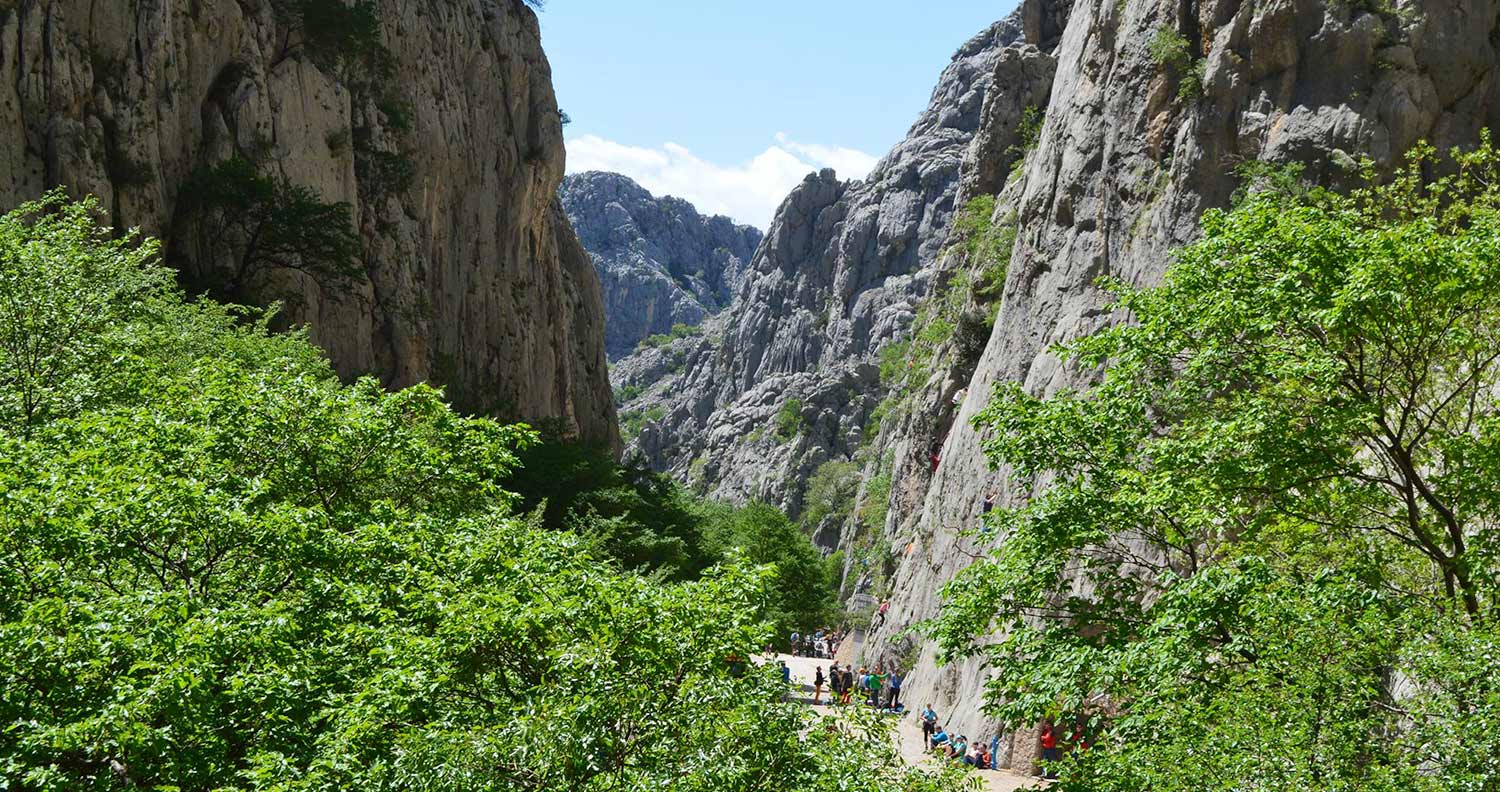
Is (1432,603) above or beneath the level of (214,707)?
above

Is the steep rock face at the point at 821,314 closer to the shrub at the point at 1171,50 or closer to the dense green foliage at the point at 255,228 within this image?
the dense green foliage at the point at 255,228

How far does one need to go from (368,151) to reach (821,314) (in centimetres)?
9778

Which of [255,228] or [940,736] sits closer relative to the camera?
[940,736]

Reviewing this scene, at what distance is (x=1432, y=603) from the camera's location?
38.6 ft

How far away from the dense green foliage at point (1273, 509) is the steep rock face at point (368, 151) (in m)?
25.8

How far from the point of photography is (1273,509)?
13656 mm

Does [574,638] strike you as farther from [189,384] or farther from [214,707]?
[189,384]

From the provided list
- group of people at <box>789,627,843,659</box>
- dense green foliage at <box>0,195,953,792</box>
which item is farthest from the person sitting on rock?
group of people at <box>789,627,843,659</box>

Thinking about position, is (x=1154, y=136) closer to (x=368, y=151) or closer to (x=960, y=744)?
(x=960, y=744)

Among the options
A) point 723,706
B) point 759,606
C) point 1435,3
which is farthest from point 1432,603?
point 1435,3

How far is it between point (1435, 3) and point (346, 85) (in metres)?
36.9

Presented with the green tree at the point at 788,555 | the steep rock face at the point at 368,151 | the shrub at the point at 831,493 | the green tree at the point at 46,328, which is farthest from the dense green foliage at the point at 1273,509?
the shrub at the point at 831,493

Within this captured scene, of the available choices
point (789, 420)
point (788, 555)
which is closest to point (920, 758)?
point (788, 555)

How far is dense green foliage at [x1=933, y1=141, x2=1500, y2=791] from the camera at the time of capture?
10.1 metres
